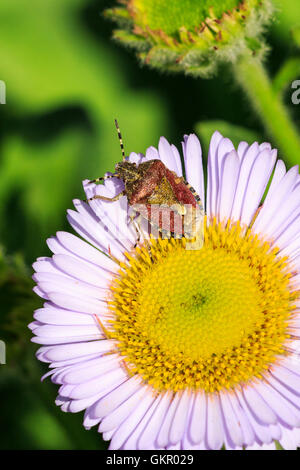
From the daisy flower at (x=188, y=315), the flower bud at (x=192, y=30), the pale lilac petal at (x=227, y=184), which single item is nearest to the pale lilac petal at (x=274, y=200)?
the daisy flower at (x=188, y=315)

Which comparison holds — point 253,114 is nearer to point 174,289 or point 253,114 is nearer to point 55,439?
point 174,289

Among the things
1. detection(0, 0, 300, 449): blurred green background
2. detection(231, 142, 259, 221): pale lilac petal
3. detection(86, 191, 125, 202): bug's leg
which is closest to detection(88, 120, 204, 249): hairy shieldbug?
detection(86, 191, 125, 202): bug's leg

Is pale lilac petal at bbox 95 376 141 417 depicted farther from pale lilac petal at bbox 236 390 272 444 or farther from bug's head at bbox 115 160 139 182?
bug's head at bbox 115 160 139 182

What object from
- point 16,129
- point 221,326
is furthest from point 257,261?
point 16,129

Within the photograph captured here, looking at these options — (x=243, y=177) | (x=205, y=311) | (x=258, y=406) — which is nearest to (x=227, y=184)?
(x=243, y=177)

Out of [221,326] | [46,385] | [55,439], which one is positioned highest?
[221,326]

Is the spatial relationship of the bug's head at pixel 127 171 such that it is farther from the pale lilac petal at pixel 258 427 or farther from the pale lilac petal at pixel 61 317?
the pale lilac petal at pixel 258 427
